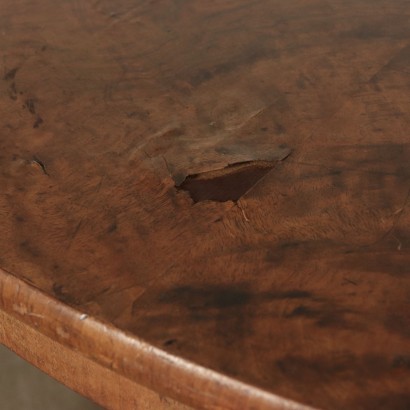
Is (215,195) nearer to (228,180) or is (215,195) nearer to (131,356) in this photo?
(228,180)

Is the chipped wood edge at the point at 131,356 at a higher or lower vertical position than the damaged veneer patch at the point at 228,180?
lower

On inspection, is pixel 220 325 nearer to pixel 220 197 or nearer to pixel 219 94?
pixel 220 197

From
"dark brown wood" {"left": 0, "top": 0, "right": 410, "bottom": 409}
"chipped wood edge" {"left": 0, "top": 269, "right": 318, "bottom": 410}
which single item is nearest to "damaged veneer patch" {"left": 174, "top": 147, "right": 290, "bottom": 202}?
"dark brown wood" {"left": 0, "top": 0, "right": 410, "bottom": 409}

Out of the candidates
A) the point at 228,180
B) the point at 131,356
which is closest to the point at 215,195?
the point at 228,180

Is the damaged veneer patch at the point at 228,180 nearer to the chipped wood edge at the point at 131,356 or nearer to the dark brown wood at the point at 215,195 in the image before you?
the dark brown wood at the point at 215,195

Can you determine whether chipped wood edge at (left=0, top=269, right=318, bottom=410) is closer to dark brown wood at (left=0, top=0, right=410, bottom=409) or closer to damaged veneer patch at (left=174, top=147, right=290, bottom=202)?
dark brown wood at (left=0, top=0, right=410, bottom=409)

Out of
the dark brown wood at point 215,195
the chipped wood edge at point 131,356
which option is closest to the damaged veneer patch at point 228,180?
the dark brown wood at point 215,195

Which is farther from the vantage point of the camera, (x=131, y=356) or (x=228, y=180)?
(x=228, y=180)
